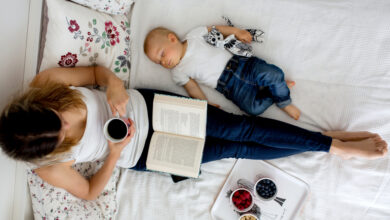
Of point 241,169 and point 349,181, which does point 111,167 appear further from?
point 349,181

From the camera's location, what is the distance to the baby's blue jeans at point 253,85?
4.15 ft

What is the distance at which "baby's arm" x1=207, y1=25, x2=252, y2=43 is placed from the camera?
1337 mm

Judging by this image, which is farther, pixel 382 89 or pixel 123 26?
pixel 123 26

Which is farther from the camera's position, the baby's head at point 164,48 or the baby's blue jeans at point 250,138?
the baby's head at point 164,48

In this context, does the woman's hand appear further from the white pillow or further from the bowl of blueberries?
the bowl of blueberries

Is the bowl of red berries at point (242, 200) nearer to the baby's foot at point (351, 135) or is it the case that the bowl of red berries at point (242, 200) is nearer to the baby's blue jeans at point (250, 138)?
the baby's blue jeans at point (250, 138)

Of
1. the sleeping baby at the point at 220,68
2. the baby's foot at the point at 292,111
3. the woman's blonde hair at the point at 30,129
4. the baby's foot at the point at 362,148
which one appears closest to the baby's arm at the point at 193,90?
the sleeping baby at the point at 220,68

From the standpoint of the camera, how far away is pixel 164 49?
1299 mm

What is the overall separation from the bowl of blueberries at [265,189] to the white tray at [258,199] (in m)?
0.04

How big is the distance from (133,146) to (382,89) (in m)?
1.13

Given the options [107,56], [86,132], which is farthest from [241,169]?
[107,56]

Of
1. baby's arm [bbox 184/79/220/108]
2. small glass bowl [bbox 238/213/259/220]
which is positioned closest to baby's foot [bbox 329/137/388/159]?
small glass bowl [bbox 238/213/259/220]

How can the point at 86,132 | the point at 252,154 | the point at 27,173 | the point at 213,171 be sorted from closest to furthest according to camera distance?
1. the point at 86,132
2. the point at 27,173
3. the point at 252,154
4. the point at 213,171

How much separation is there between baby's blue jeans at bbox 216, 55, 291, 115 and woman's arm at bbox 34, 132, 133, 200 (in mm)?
548
